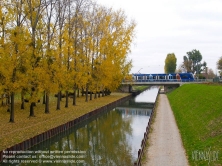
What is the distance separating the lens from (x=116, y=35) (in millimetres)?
47219

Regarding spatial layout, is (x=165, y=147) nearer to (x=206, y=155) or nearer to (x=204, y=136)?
(x=204, y=136)

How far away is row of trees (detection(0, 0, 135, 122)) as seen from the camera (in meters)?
20.6

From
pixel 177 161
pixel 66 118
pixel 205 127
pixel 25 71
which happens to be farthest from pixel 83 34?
pixel 177 161


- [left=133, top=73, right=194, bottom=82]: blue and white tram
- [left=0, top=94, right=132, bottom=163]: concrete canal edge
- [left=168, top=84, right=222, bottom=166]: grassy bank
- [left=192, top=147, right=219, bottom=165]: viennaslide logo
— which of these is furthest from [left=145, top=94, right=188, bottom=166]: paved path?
[left=133, top=73, right=194, bottom=82]: blue and white tram

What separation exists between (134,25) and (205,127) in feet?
110

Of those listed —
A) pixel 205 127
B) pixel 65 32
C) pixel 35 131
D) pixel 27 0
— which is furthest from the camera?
pixel 65 32

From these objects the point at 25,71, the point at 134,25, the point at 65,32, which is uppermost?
the point at 134,25

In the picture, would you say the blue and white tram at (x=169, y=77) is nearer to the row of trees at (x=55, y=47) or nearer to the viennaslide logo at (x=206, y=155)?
the row of trees at (x=55, y=47)

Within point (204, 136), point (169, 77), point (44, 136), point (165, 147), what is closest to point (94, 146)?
point (44, 136)

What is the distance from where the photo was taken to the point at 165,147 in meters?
16.3

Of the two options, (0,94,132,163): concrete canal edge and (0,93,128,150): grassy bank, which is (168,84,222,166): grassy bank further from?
(0,93,128,150): grassy bank

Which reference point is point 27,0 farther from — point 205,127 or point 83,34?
point 205,127

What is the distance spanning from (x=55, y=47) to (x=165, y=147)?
1643 cm

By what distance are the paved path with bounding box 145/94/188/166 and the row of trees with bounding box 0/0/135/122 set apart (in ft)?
36.4
